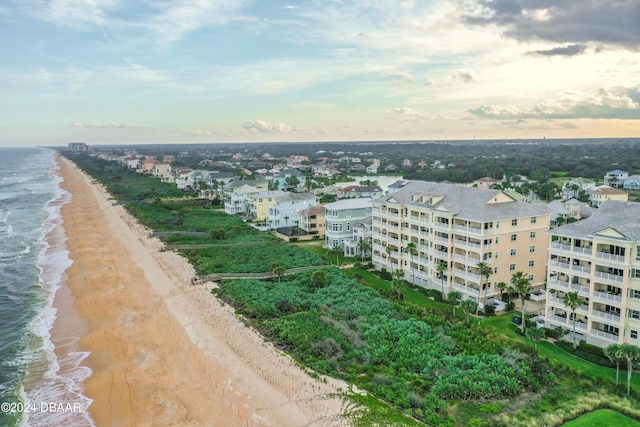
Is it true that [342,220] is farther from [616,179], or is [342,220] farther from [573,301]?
[616,179]

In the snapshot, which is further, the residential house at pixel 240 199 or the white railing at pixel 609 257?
the residential house at pixel 240 199

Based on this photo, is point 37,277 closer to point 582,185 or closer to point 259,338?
point 259,338

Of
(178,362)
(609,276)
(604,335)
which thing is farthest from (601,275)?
(178,362)

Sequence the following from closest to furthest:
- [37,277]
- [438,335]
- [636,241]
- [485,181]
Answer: [636,241] < [438,335] < [37,277] < [485,181]

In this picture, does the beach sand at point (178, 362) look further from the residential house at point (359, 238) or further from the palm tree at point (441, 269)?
the residential house at point (359, 238)

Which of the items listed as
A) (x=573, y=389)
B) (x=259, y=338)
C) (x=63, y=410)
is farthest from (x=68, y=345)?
(x=573, y=389)

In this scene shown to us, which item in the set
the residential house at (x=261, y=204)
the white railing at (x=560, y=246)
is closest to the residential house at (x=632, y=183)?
the residential house at (x=261, y=204)
